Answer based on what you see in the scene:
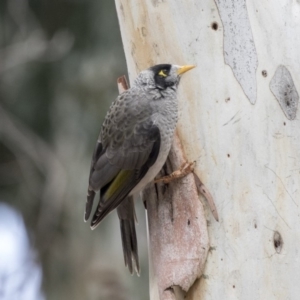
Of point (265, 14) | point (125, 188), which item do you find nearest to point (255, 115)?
point (265, 14)

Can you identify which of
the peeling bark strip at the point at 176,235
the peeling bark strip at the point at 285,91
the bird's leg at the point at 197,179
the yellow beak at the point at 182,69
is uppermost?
the yellow beak at the point at 182,69

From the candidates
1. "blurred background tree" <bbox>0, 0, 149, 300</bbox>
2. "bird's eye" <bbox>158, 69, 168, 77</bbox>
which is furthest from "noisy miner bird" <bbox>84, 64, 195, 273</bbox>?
"blurred background tree" <bbox>0, 0, 149, 300</bbox>

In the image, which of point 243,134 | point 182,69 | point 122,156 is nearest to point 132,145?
point 122,156

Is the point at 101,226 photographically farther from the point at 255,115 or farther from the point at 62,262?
the point at 255,115

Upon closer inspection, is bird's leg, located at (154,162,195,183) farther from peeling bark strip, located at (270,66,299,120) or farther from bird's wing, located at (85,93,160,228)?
peeling bark strip, located at (270,66,299,120)

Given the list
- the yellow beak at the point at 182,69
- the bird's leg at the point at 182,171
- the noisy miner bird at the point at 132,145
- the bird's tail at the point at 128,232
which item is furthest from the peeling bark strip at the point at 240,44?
the bird's tail at the point at 128,232

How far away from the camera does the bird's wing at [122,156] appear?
140 inches

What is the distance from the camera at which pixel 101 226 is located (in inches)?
294

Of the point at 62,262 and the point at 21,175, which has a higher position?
the point at 21,175

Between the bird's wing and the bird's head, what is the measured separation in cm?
15

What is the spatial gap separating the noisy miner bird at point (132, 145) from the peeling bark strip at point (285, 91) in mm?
449

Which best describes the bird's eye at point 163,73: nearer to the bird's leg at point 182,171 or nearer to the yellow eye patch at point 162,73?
the yellow eye patch at point 162,73

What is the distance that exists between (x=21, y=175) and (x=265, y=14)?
4846 mm

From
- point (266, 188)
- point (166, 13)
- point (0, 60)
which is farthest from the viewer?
point (0, 60)
